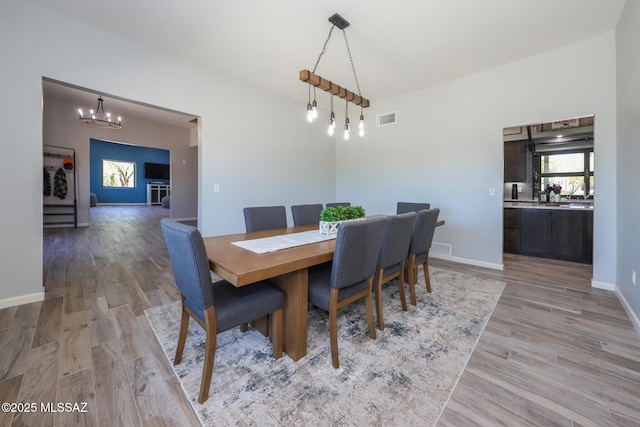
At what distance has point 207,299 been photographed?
4.42ft

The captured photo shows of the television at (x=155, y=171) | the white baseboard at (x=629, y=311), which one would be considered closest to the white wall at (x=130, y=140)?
the television at (x=155, y=171)

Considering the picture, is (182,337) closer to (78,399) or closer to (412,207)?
(78,399)

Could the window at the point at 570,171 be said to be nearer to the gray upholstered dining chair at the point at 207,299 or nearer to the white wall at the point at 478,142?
the white wall at the point at 478,142

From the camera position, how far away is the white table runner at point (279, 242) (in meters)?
1.77

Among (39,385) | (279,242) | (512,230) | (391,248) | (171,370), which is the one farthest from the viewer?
(512,230)

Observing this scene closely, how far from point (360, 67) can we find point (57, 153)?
7646mm

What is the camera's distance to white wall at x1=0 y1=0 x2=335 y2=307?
234 cm

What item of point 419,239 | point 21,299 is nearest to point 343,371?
point 419,239

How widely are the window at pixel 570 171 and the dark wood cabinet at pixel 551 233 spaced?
3.66ft

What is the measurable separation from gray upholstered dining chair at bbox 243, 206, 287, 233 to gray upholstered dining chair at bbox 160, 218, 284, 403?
985 millimetres

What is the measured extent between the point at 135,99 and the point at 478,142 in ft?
15.0

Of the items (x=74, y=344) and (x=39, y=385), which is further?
(x=74, y=344)

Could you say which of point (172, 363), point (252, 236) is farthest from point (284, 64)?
point (172, 363)

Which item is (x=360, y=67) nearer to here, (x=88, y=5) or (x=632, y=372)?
(x=88, y=5)
